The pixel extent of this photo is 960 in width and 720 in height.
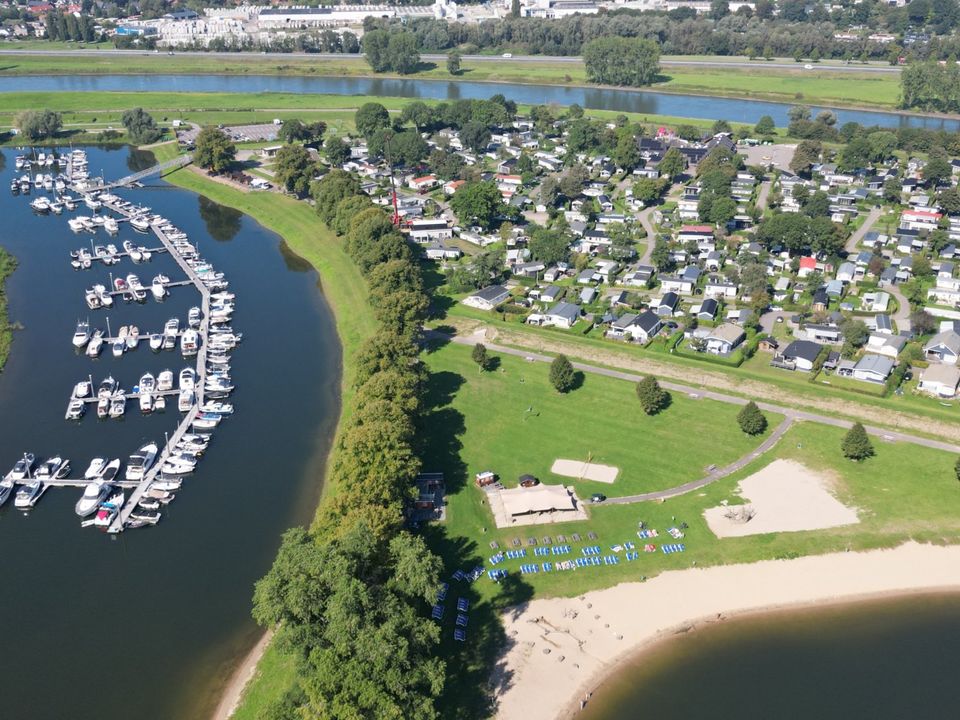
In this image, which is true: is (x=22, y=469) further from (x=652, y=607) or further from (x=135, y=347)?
(x=652, y=607)

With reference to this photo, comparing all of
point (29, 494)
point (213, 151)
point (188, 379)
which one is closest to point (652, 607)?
point (29, 494)

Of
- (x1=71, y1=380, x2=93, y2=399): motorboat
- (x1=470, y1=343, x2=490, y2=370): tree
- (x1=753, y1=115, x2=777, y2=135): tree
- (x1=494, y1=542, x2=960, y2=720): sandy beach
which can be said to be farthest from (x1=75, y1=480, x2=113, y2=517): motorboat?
(x1=753, y1=115, x2=777, y2=135): tree

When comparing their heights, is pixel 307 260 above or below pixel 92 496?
above

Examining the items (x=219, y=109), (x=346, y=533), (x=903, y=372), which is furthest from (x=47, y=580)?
(x=219, y=109)

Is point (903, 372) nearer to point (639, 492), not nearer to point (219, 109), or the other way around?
point (639, 492)

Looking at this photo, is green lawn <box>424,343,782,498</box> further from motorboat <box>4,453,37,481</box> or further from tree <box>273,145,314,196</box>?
tree <box>273,145,314,196</box>

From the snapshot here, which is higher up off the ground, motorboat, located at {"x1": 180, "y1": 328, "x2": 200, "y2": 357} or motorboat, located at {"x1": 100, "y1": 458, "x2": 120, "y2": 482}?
motorboat, located at {"x1": 180, "y1": 328, "x2": 200, "y2": 357}

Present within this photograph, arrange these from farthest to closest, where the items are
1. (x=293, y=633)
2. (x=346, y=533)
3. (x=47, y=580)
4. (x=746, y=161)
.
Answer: (x=746, y=161) < (x=47, y=580) < (x=346, y=533) < (x=293, y=633)
